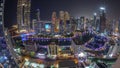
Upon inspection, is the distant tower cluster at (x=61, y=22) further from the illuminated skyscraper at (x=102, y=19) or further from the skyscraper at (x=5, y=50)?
the skyscraper at (x=5, y=50)

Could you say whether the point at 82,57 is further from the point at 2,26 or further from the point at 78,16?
the point at 2,26

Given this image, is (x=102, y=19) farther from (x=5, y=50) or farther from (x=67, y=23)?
(x=5, y=50)

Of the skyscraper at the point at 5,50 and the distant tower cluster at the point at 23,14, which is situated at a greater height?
the distant tower cluster at the point at 23,14

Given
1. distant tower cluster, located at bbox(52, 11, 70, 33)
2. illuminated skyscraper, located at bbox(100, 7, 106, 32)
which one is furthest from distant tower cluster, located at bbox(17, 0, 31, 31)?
illuminated skyscraper, located at bbox(100, 7, 106, 32)

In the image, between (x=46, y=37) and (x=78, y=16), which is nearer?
(x=78, y=16)

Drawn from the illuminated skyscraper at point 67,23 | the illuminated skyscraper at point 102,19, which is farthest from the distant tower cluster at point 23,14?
the illuminated skyscraper at point 102,19

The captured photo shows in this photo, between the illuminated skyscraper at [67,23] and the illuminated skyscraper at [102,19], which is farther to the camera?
the illuminated skyscraper at [67,23]

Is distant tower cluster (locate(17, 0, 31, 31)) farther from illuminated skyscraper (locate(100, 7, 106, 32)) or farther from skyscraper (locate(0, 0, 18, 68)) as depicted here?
illuminated skyscraper (locate(100, 7, 106, 32))

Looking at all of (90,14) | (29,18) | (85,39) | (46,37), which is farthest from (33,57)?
(90,14)
